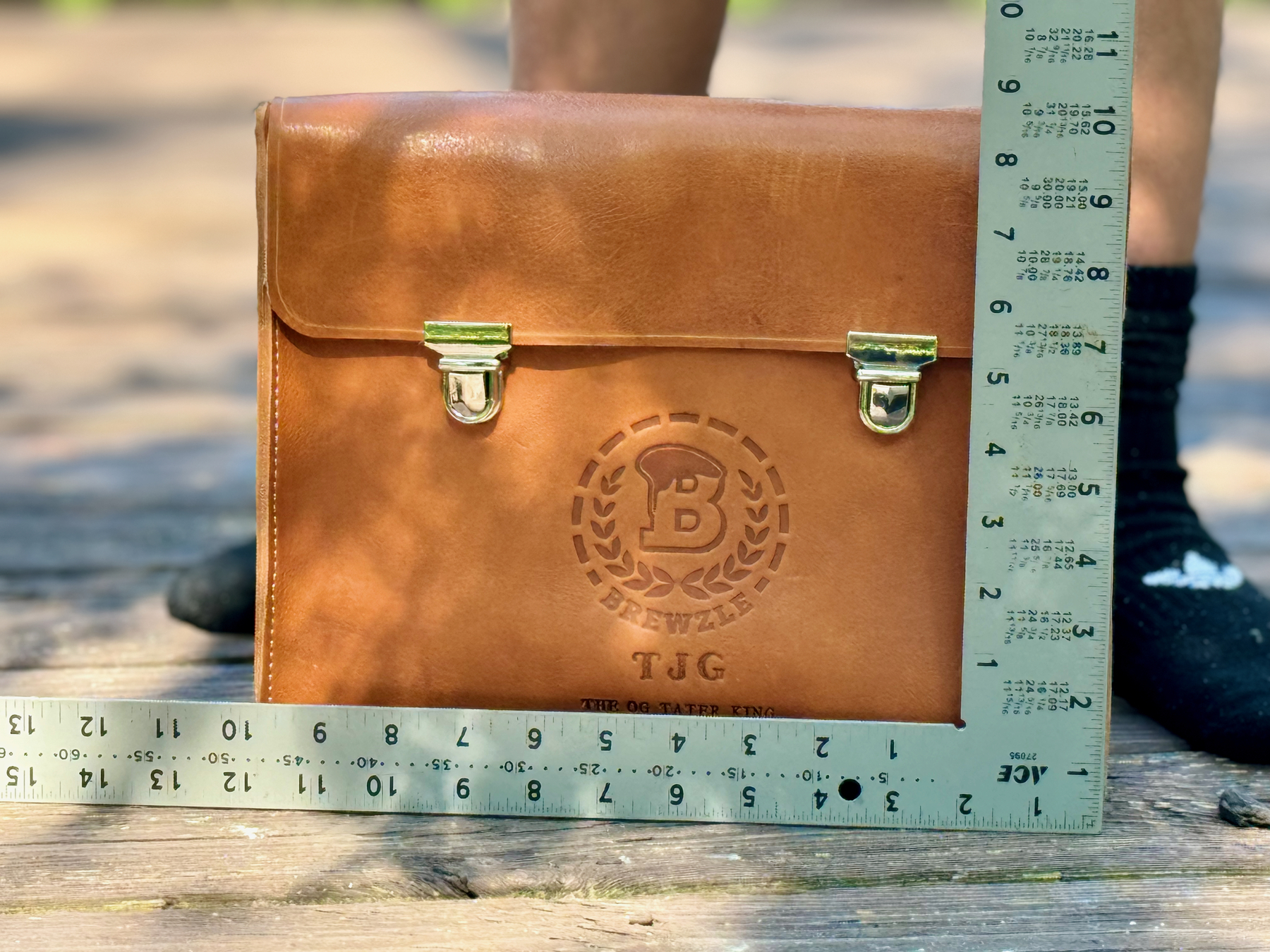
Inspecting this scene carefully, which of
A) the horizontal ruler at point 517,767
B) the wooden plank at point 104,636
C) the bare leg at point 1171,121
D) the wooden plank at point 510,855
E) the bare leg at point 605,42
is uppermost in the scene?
the bare leg at point 605,42

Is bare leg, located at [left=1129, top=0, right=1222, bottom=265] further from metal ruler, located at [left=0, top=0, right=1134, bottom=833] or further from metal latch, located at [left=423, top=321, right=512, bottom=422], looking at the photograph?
metal latch, located at [left=423, top=321, right=512, bottom=422]

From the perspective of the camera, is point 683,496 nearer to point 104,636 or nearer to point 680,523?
point 680,523

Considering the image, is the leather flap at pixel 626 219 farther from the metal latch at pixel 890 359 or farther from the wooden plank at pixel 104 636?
the wooden plank at pixel 104 636

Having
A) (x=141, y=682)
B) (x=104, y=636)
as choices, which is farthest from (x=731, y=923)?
(x=104, y=636)

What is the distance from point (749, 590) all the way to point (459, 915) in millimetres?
367

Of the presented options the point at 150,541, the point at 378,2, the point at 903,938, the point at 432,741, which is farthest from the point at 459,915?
the point at 378,2

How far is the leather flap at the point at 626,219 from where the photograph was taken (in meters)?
1.14

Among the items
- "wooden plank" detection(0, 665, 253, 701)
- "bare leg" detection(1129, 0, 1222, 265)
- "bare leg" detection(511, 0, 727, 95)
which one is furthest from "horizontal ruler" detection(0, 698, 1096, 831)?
"bare leg" detection(511, 0, 727, 95)

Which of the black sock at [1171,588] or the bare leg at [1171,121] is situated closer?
the black sock at [1171,588]

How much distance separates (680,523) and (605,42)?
640mm

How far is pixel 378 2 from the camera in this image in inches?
403

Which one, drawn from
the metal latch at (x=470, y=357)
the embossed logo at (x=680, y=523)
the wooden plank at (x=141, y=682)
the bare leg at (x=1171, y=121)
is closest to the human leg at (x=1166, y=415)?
the bare leg at (x=1171, y=121)

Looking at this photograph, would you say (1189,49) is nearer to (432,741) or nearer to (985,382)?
(985,382)

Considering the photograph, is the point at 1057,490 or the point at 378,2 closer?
the point at 1057,490
